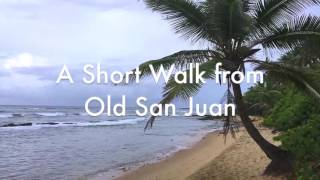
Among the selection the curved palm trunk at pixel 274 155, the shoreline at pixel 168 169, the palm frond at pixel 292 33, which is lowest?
the shoreline at pixel 168 169

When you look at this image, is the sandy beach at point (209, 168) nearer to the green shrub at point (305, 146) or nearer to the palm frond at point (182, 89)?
the green shrub at point (305, 146)

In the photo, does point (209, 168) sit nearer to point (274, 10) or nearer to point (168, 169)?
point (168, 169)

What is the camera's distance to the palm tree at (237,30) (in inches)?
355

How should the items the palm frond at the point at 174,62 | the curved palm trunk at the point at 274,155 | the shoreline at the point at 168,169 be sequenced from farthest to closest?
the shoreline at the point at 168,169, the curved palm trunk at the point at 274,155, the palm frond at the point at 174,62

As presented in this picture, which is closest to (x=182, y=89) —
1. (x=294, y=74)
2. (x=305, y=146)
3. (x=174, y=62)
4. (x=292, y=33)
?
(x=174, y=62)

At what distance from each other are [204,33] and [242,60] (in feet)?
3.04

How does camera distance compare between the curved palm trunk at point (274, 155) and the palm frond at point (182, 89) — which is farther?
the curved palm trunk at point (274, 155)

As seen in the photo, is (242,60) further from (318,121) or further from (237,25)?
(318,121)

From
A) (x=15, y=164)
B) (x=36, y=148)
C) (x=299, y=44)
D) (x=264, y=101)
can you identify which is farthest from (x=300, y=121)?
(x=264, y=101)

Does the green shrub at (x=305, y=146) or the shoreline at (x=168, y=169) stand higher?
the green shrub at (x=305, y=146)

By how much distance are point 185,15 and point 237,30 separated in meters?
1.10

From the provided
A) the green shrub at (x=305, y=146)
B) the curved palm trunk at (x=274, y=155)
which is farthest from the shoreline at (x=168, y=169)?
the green shrub at (x=305, y=146)

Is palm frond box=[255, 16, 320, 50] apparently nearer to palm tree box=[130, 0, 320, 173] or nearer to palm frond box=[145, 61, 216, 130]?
palm tree box=[130, 0, 320, 173]

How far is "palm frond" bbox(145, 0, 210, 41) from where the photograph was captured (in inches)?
372
